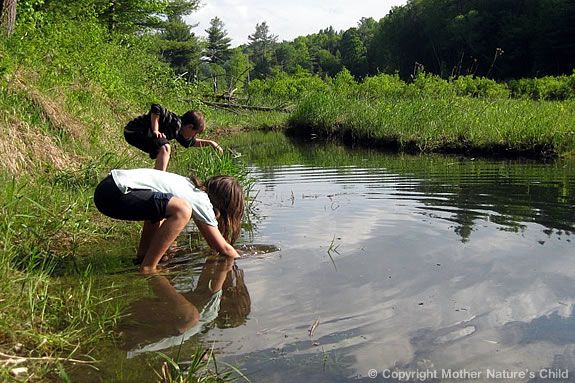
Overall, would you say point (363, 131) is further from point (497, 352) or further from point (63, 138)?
point (497, 352)

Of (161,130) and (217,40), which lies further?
(217,40)

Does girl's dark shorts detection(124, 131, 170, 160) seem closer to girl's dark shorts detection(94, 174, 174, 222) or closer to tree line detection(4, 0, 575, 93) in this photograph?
girl's dark shorts detection(94, 174, 174, 222)

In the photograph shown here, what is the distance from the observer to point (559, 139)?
11477 millimetres

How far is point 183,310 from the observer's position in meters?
3.68

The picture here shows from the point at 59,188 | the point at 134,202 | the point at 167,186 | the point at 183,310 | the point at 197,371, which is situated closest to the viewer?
the point at 197,371

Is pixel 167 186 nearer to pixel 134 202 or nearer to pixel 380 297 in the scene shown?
pixel 134 202

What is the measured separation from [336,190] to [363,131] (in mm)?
8058

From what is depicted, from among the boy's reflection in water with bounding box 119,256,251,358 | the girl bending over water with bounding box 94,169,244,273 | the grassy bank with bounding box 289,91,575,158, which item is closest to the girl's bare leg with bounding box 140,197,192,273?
the girl bending over water with bounding box 94,169,244,273

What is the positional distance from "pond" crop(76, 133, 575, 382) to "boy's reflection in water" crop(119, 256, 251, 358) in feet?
0.04

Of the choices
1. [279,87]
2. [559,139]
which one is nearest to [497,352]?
[559,139]

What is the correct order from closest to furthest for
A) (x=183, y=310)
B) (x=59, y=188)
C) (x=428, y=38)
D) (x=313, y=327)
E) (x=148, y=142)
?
(x=313, y=327) → (x=183, y=310) → (x=59, y=188) → (x=148, y=142) → (x=428, y=38)

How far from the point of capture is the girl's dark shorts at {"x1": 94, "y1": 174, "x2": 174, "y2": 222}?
4164 millimetres

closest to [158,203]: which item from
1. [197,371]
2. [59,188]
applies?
[197,371]

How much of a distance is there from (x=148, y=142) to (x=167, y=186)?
2.06 meters
